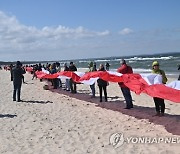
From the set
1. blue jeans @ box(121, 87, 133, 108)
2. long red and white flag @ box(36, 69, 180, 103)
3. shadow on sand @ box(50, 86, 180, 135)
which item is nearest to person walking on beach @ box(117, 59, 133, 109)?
blue jeans @ box(121, 87, 133, 108)

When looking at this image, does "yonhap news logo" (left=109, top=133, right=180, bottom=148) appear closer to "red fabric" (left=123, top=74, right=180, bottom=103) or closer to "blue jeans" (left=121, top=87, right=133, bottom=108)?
"red fabric" (left=123, top=74, right=180, bottom=103)

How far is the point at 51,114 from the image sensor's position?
11.3 meters

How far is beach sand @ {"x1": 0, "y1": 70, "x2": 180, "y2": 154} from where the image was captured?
6975mm

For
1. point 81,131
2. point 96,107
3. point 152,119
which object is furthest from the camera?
point 96,107

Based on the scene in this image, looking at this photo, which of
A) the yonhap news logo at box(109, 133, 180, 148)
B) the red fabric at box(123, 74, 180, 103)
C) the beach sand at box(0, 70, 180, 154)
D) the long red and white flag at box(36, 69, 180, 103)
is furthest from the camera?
the long red and white flag at box(36, 69, 180, 103)

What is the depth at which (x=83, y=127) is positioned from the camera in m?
9.03

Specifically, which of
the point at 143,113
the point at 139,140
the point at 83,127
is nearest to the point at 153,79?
the point at 143,113

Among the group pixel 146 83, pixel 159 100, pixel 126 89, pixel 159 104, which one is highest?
pixel 146 83

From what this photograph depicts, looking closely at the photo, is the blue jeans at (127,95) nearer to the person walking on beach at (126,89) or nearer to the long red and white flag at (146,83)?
the person walking on beach at (126,89)

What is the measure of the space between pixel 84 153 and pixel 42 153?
2.92 feet

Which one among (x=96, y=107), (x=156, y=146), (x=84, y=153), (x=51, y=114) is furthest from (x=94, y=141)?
(x=96, y=107)

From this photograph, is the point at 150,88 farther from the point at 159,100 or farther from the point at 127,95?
the point at 127,95

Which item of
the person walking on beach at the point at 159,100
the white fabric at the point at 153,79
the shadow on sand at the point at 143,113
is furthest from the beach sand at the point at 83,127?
the white fabric at the point at 153,79

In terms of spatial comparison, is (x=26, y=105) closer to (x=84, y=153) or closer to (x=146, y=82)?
(x=146, y=82)
